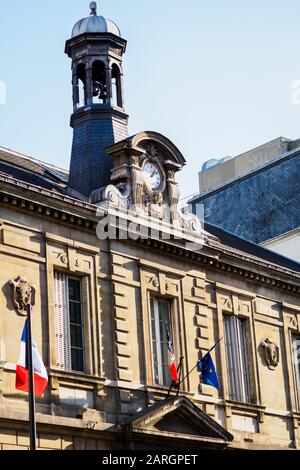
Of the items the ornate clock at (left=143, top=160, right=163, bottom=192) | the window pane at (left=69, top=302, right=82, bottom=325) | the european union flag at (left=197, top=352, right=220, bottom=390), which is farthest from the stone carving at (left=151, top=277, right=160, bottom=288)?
the window pane at (left=69, top=302, right=82, bottom=325)

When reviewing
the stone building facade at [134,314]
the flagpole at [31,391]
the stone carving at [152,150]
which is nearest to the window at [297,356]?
the stone building facade at [134,314]

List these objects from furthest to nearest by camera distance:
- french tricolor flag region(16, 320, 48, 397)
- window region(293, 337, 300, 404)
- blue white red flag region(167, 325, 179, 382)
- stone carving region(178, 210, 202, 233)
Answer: window region(293, 337, 300, 404) → stone carving region(178, 210, 202, 233) → blue white red flag region(167, 325, 179, 382) → french tricolor flag region(16, 320, 48, 397)

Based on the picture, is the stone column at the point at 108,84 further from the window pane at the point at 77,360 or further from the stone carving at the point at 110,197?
the window pane at the point at 77,360

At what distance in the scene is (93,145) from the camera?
1683 inches

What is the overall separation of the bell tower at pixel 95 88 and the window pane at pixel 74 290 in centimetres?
492

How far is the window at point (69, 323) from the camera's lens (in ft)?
122

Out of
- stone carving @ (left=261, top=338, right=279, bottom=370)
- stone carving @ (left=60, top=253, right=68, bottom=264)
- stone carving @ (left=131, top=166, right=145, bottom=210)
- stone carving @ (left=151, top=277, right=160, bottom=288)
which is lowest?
stone carving @ (left=261, top=338, right=279, bottom=370)

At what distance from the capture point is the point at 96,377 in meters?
37.6

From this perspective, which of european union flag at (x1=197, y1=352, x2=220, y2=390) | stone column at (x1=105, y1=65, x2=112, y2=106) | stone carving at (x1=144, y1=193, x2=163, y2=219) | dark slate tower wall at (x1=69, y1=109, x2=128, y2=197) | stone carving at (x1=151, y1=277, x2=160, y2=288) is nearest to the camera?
european union flag at (x1=197, y1=352, x2=220, y2=390)

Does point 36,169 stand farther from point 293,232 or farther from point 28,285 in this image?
point 293,232

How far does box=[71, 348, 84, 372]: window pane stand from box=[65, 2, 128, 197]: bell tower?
661cm

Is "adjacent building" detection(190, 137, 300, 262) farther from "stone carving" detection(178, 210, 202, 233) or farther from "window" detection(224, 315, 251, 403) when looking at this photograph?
"stone carving" detection(178, 210, 202, 233)

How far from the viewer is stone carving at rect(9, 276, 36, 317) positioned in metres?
35.9

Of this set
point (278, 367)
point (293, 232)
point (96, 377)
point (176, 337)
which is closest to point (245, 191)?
point (293, 232)
